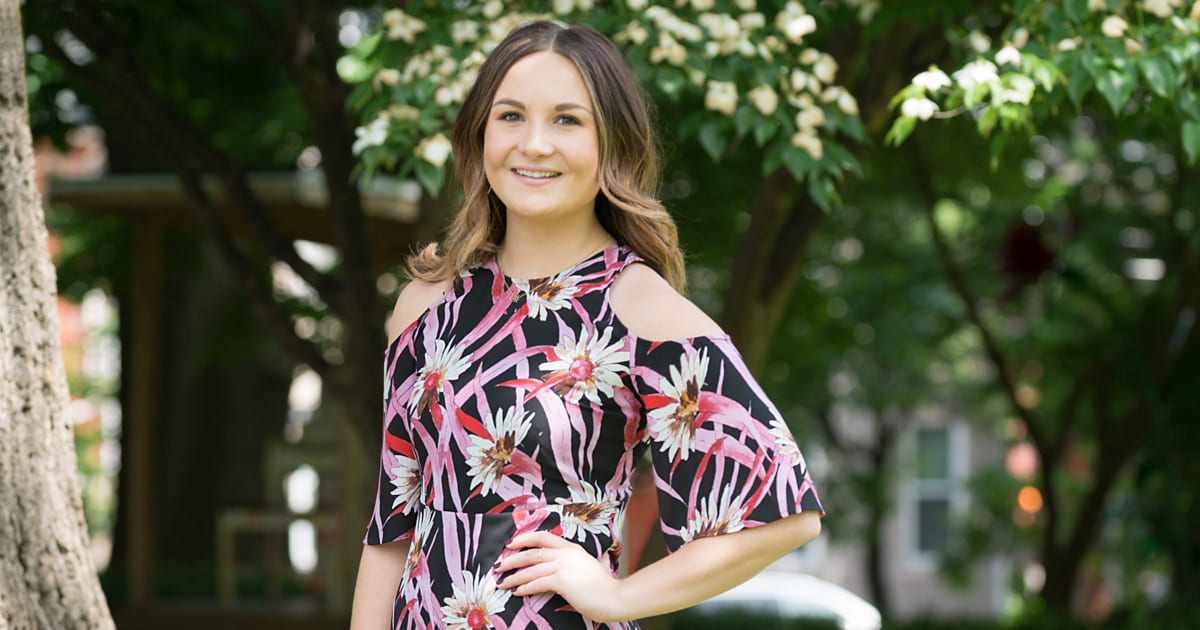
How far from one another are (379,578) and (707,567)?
586mm

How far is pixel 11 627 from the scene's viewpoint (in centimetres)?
245

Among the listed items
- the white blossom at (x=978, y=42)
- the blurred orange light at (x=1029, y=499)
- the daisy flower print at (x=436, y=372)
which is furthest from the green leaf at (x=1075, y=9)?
the blurred orange light at (x=1029, y=499)

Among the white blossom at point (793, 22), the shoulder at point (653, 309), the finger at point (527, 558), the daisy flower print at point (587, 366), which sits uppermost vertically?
the white blossom at point (793, 22)

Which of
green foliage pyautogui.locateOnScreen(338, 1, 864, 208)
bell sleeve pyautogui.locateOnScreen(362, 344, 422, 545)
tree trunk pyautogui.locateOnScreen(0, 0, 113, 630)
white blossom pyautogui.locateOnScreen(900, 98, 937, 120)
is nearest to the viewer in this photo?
bell sleeve pyautogui.locateOnScreen(362, 344, 422, 545)

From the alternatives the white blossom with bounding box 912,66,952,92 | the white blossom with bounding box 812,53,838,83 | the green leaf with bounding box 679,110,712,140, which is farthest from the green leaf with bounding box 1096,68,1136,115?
the green leaf with bounding box 679,110,712,140

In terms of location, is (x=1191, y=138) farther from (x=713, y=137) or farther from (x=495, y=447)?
(x=495, y=447)

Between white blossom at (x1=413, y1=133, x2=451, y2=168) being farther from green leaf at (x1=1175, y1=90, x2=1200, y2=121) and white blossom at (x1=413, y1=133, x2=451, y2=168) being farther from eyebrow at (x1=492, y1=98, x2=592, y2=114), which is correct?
green leaf at (x1=1175, y1=90, x2=1200, y2=121)

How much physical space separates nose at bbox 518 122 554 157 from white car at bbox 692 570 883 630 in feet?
6.21

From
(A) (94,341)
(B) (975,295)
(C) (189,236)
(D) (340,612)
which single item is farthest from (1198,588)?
(A) (94,341)

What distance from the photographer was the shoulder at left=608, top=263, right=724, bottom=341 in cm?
188

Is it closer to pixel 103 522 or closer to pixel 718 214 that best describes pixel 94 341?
pixel 103 522

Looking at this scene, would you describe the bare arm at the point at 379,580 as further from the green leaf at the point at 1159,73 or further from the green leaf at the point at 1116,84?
the green leaf at the point at 1159,73

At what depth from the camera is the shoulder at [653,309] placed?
6.17ft

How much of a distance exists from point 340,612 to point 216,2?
3.88m
